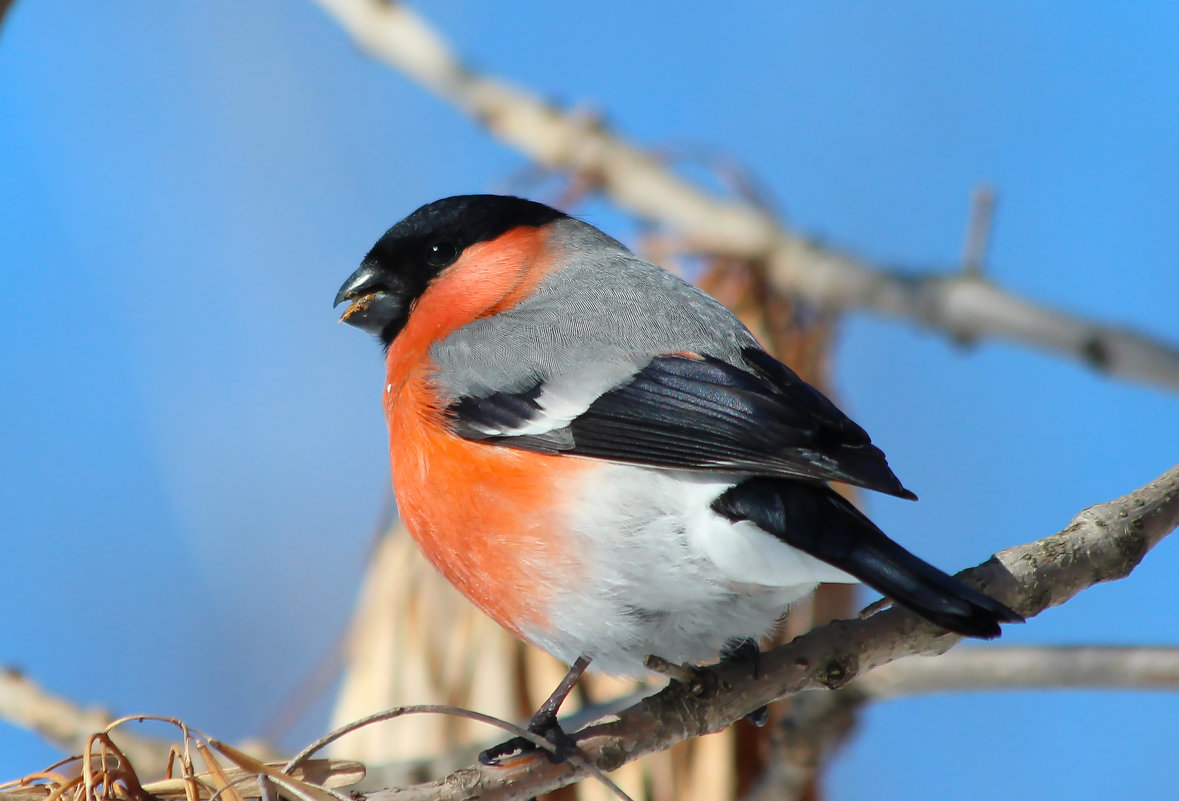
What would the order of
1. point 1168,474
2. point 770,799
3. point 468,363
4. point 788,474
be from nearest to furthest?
1. point 788,474
2. point 1168,474
3. point 468,363
4. point 770,799

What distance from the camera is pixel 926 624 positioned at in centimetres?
183

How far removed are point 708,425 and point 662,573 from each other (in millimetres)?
258

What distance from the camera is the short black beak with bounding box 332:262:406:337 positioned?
8.37 feet

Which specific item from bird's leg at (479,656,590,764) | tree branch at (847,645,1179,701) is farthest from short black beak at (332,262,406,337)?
tree branch at (847,645,1179,701)

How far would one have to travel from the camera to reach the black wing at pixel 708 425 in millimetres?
1762

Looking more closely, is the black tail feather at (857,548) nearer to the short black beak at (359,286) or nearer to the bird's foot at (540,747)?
the bird's foot at (540,747)

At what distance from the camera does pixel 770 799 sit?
2451mm

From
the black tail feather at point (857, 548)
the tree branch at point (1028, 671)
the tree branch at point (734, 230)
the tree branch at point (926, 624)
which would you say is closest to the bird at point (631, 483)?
the black tail feather at point (857, 548)

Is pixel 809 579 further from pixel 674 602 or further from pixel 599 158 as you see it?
pixel 599 158

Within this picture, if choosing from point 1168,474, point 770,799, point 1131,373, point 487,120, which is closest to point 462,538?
point 770,799

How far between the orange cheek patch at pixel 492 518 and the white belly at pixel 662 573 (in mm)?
41

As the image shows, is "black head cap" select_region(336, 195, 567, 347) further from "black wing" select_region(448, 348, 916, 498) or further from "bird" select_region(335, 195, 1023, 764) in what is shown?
"black wing" select_region(448, 348, 916, 498)

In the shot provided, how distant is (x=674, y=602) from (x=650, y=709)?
206 millimetres

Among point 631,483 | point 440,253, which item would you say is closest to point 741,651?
point 631,483
